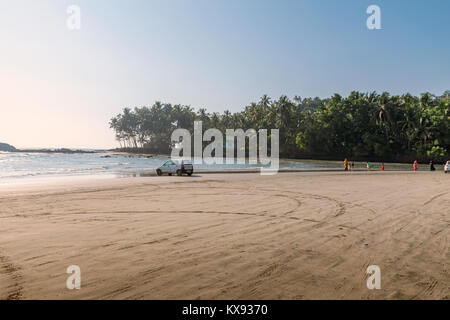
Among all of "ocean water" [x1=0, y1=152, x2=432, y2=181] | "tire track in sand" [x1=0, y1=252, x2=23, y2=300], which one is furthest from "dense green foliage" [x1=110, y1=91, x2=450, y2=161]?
"tire track in sand" [x1=0, y1=252, x2=23, y2=300]

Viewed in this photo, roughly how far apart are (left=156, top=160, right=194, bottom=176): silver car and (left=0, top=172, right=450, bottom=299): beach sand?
62.2ft

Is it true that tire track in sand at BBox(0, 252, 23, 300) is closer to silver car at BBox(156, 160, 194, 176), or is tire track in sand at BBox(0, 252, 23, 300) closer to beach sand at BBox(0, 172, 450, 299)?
beach sand at BBox(0, 172, 450, 299)

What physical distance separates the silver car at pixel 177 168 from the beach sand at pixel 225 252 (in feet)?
62.2

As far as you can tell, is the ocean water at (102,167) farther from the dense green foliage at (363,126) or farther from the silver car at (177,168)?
Answer: the dense green foliage at (363,126)

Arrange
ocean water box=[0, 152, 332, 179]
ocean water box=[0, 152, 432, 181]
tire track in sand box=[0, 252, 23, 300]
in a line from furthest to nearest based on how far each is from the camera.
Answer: ocean water box=[0, 152, 332, 179], ocean water box=[0, 152, 432, 181], tire track in sand box=[0, 252, 23, 300]

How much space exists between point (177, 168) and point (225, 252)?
24.6m

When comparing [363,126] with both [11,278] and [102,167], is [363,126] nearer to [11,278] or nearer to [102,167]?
[102,167]

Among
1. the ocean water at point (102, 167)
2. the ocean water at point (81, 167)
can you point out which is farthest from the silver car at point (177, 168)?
the ocean water at point (81, 167)

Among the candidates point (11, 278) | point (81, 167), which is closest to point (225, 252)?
point (11, 278)

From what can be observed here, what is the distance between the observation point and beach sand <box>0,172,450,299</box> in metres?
4.19

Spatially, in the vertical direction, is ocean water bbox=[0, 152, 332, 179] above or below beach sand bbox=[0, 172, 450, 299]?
below

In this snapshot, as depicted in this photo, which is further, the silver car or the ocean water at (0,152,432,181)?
the ocean water at (0,152,432,181)

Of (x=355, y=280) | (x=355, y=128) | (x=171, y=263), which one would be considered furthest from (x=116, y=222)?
(x=355, y=128)
